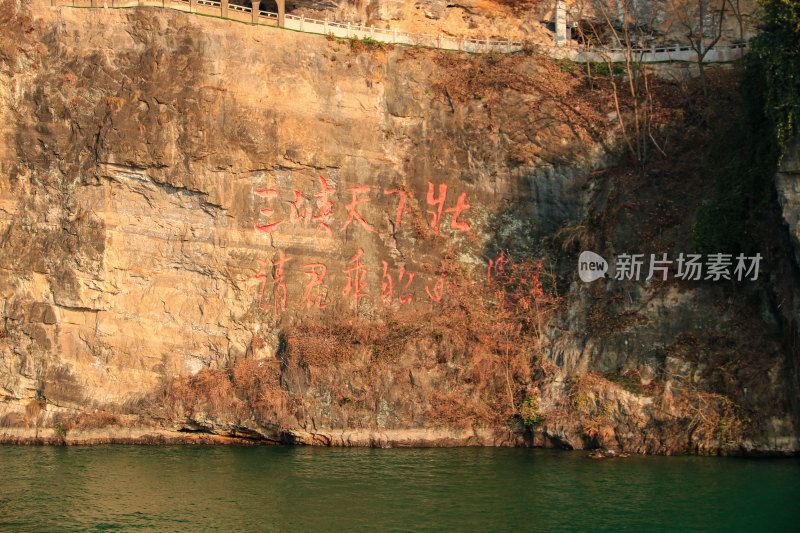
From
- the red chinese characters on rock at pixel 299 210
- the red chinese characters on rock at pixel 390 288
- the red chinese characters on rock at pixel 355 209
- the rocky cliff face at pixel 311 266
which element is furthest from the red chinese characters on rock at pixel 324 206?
the red chinese characters on rock at pixel 390 288

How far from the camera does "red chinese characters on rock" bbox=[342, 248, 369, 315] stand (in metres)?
23.6

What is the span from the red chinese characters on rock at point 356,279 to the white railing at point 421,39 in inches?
317

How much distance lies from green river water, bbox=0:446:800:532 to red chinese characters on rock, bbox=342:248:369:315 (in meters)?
5.49

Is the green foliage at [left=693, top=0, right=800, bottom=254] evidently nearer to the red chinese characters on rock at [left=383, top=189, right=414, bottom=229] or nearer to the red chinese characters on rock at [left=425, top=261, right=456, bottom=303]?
the red chinese characters on rock at [left=425, top=261, right=456, bottom=303]

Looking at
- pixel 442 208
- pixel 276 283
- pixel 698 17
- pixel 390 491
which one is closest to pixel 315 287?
pixel 276 283

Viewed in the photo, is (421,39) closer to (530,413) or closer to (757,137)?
(757,137)

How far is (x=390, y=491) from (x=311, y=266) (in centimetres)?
881

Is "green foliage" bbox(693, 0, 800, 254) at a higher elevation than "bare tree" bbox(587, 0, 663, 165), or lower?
lower

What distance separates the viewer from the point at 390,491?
1677 cm

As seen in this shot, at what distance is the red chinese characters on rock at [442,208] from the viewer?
24.7 meters

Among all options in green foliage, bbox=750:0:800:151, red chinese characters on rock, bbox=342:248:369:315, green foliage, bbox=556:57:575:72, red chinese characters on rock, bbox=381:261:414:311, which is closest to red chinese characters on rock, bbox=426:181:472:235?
red chinese characters on rock, bbox=381:261:414:311

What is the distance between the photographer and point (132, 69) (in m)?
22.8

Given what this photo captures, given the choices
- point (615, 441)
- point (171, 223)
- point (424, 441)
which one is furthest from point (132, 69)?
point (615, 441)

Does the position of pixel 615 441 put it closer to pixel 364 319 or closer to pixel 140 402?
pixel 364 319
